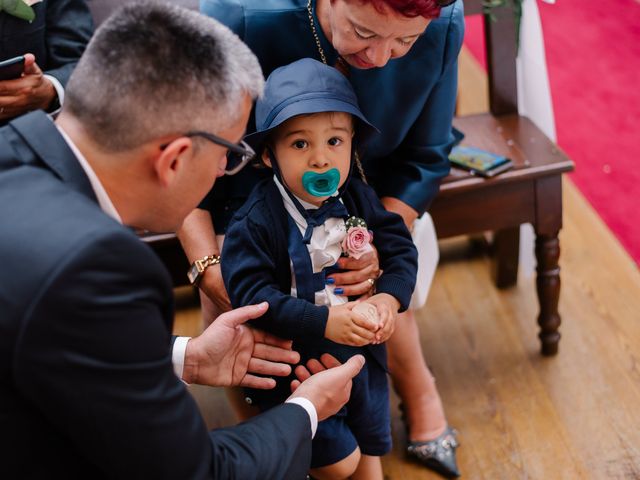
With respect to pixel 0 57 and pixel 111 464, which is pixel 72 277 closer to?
pixel 111 464

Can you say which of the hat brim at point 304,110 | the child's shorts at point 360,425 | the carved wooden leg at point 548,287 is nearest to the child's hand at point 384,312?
the child's shorts at point 360,425

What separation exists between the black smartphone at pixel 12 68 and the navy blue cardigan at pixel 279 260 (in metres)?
0.64

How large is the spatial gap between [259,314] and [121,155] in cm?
51

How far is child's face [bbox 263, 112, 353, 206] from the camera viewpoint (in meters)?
1.70

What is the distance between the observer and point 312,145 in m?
1.72

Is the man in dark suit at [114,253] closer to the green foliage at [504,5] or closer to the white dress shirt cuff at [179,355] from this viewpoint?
the white dress shirt cuff at [179,355]

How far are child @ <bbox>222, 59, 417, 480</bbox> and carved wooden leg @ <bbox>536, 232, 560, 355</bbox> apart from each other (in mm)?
673

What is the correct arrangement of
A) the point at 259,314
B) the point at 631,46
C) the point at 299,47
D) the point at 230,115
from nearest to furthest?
the point at 230,115 → the point at 259,314 → the point at 299,47 → the point at 631,46

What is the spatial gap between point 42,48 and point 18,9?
0.15 m

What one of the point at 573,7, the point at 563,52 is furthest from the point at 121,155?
the point at 573,7

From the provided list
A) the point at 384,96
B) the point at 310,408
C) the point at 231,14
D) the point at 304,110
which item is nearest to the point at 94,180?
the point at 304,110

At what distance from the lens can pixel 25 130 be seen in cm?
134

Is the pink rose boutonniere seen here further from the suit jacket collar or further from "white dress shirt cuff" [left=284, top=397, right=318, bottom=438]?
the suit jacket collar

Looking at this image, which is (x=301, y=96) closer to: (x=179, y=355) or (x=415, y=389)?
(x=179, y=355)
